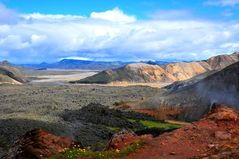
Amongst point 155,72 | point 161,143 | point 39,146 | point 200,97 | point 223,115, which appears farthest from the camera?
point 155,72

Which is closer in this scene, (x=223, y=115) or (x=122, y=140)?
(x=122, y=140)

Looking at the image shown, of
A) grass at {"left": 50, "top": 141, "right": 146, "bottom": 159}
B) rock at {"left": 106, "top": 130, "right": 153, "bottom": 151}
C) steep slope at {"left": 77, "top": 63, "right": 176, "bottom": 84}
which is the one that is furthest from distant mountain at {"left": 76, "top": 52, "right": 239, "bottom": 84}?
grass at {"left": 50, "top": 141, "right": 146, "bottom": 159}

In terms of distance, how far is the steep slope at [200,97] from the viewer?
159ft

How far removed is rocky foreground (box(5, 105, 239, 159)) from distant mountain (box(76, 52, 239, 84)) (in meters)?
123

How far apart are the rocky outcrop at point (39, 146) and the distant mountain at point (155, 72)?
123141mm

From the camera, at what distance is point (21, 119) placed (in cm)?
4319

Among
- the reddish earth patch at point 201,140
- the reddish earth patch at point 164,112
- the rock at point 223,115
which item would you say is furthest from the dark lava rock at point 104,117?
the reddish earth patch at point 201,140

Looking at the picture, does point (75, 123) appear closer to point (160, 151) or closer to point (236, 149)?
point (160, 151)

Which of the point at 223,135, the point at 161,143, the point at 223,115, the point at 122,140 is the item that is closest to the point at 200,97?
the point at 223,115

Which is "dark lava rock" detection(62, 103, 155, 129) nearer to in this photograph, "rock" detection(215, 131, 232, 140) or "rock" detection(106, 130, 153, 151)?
"rock" detection(106, 130, 153, 151)

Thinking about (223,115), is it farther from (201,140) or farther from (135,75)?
(135,75)

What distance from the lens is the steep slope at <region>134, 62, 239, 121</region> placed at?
48.5 metres

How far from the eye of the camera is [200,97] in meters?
52.8

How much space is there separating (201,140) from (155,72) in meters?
135
